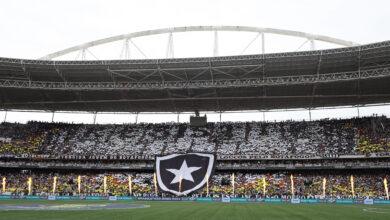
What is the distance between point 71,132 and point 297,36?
153ft

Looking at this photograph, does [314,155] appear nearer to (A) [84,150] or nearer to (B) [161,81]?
(B) [161,81]

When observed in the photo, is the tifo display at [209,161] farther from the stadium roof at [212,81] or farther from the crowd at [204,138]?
the stadium roof at [212,81]

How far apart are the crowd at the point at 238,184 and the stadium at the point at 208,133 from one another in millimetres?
183

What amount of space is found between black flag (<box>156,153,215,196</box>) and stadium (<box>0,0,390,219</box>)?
182 millimetres

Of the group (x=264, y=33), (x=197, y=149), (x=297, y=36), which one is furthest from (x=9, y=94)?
(x=297, y=36)

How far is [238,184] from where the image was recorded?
169ft

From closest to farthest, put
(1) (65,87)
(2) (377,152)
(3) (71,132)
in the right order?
(2) (377,152)
(1) (65,87)
(3) (71,132)

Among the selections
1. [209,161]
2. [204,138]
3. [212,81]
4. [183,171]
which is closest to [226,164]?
[209,161]

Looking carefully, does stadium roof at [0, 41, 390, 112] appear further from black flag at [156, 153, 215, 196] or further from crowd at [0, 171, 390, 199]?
crowd at [0, 171, 390, 199]

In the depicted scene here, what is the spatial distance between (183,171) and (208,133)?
12832 mm

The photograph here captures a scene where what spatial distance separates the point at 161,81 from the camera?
54.1m

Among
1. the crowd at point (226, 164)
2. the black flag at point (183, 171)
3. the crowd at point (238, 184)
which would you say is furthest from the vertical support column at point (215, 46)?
the crowd at point (238, 184)

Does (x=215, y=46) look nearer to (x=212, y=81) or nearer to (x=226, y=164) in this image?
(x=212, y=81)

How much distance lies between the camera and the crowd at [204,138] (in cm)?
5303
